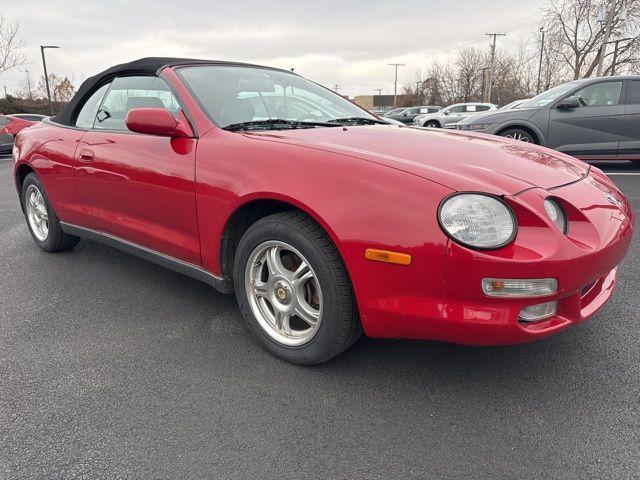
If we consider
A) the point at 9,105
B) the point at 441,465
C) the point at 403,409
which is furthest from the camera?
the point at 9,105

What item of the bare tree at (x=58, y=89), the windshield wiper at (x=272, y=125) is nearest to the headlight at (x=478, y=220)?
the windshield wiper at (x=272, y=125)

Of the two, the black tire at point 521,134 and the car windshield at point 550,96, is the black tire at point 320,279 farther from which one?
the car windshield at point 550,96

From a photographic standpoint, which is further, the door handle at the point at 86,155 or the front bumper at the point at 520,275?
the door handle at the point at 86,155

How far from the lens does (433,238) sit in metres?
1.80

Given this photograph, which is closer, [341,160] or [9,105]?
[341,160]

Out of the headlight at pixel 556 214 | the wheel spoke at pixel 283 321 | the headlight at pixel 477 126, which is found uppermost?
the headlight at pixel 477 126

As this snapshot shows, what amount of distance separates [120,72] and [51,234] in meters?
1.54

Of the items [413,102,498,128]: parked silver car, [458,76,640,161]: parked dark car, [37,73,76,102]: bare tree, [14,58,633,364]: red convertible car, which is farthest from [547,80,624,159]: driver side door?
[37,73,76,102]: bare tree

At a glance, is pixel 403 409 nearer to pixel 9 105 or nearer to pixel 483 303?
pixel 483 303

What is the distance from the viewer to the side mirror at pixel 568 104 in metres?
7.67

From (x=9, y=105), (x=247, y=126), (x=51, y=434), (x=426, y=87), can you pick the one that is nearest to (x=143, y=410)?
(x=51, y=434)

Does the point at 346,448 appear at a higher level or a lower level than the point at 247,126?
lower

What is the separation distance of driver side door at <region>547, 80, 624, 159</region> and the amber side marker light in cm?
695

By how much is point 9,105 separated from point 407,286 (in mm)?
41028
